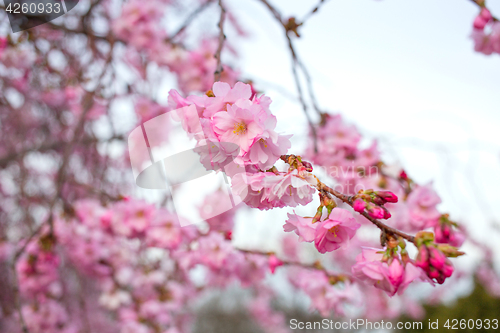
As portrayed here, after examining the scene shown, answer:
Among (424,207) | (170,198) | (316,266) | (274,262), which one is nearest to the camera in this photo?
(424,207)

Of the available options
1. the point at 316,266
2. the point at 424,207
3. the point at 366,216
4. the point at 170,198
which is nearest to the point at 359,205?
the point at 366,216

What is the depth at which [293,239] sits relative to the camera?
5.15 metres

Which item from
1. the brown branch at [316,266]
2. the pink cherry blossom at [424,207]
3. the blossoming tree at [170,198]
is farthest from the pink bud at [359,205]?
the brown branch at [316,266]

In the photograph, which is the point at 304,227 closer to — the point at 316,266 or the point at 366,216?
the point at 366,216

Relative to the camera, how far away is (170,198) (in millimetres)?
1897

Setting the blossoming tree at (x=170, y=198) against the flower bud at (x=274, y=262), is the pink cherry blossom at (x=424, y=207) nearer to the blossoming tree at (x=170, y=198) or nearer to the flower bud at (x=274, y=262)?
the blossoming tree at (x=170, y=198)

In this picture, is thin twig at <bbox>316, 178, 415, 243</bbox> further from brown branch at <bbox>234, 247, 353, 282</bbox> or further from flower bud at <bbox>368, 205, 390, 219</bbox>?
brown branch at <bbox>234, 247, 353, 282</bbox>

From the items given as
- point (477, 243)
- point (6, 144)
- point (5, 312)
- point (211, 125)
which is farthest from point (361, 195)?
point (477, 243)

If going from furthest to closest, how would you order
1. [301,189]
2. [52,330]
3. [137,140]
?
[52,330]
[137,140]
[301,189]

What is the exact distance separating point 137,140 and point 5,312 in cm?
207

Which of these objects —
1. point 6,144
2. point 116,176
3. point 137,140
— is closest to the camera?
point 137,140

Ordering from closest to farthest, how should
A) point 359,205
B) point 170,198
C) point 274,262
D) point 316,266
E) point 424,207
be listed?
1. point 359,205
2. point 424,207
3. point 274,262
4. point 316,266
5. point 170,198

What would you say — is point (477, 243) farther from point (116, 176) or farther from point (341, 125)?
point (116, 176)

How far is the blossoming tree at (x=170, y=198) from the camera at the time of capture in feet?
1.90
